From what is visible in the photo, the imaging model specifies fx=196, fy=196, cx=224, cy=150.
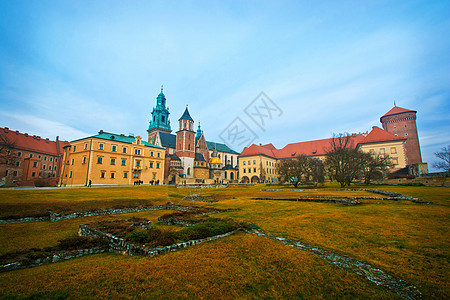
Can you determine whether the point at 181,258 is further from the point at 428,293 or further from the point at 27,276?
the point at 428,293

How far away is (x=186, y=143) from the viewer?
67188mm

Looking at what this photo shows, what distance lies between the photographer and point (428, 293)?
395 centimetres

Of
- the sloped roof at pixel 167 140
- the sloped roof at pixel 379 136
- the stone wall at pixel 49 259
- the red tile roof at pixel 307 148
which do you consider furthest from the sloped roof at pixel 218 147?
the stone wall at pixel 49 259

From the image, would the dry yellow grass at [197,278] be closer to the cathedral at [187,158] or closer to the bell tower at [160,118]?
the cathedral at [187,158]

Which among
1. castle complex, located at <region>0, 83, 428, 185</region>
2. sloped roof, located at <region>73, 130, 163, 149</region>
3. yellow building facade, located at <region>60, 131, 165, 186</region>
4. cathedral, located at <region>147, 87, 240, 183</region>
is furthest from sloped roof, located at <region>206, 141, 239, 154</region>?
sloped roof, located at <region>73, 130, 163, 149</region>

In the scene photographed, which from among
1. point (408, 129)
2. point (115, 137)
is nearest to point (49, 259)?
point (115, 137)

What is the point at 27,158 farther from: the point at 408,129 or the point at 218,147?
the point at 408,129

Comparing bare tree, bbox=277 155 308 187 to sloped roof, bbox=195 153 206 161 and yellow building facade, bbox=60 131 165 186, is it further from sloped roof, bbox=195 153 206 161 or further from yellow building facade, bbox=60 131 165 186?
sloped roof, bbox=195 153 206 161

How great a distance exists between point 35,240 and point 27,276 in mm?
4358

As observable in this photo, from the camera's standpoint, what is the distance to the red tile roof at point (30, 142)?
5025 centimetres

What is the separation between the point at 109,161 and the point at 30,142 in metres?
32.4

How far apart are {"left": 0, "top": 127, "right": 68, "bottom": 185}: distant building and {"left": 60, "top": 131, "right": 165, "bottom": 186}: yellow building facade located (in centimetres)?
623

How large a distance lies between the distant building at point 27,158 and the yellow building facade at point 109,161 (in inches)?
245

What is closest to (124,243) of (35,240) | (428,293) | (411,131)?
(35,240)
